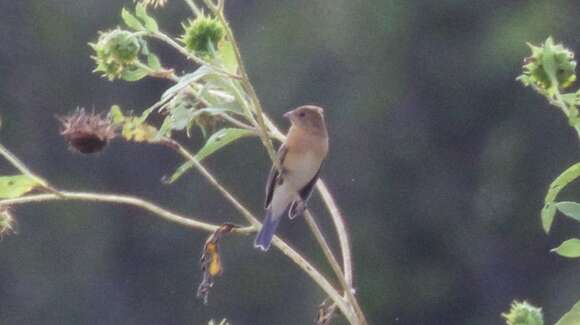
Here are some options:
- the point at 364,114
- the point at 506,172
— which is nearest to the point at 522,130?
the point at 506,172

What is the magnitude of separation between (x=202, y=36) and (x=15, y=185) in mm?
359

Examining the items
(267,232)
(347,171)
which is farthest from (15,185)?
(347,171)

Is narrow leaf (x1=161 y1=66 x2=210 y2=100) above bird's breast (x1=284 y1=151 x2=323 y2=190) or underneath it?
above

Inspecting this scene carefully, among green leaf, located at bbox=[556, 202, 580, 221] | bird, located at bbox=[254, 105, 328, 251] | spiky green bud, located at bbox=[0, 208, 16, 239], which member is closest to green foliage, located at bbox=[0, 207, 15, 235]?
spiky green bud, located at bbox=[0, 208, 16, 239]

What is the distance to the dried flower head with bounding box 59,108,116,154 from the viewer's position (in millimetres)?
2127

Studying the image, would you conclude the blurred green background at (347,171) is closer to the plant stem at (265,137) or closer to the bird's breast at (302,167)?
the bird's breast at (302,167)

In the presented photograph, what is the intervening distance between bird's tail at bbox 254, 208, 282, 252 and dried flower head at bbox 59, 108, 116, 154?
2.40 ft

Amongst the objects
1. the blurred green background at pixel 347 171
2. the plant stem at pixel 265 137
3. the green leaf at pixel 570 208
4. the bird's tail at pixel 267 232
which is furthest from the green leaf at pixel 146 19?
the blurred green background at pixel 347 171

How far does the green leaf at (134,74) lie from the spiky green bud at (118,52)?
0.01 m

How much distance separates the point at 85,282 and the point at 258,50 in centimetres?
240

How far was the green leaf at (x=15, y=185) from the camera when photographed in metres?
1.99

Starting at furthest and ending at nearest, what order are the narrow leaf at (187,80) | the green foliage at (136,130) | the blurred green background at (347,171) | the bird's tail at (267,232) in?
the blurred green background at (347,171)
the bird's tail at (267,232)
the green foliage at (136,130)
the narrow leaf at (187,80)

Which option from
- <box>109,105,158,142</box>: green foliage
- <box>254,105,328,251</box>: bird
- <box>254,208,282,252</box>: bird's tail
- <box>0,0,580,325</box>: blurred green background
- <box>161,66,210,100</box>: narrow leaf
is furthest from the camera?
<box>0,0,580,325</box>: blurred green background

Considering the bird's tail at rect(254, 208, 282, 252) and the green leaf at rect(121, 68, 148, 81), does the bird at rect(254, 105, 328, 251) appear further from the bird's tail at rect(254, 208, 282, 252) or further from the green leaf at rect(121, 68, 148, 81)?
the green leaf at rect(121, 68, 148, 81)
